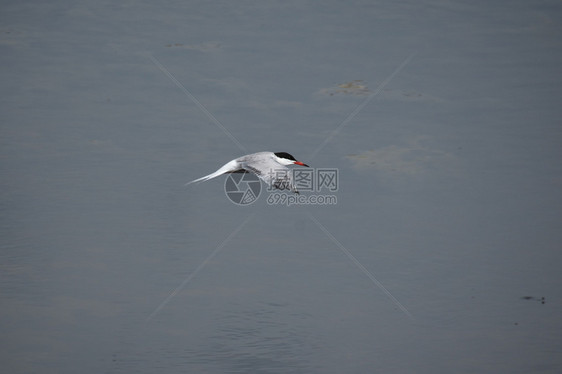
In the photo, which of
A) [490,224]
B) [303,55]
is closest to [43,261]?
[490,224]

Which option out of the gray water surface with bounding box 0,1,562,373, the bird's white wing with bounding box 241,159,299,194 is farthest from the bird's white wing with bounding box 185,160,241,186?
the gray water surface with bounding box 0,1,562,373

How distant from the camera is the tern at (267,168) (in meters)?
7.34

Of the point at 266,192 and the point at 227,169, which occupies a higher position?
the point at 227,169

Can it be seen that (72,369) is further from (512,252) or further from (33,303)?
(512,252)

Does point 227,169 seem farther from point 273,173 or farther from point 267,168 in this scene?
point 273,173

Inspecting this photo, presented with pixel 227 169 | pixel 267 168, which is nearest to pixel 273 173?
pixel 267 168

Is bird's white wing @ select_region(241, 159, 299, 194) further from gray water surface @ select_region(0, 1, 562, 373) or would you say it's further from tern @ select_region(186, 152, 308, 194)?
gray water surface @ select_region(0, 1, 562, 373)

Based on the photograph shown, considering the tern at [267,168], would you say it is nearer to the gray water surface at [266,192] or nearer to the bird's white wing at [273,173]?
the bird's white wing at [273,173]

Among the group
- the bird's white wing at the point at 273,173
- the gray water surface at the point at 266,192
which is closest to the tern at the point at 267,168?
the bird's white wing at the point at 273,173

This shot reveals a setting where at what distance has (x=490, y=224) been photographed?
303 inches

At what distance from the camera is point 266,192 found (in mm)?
8359

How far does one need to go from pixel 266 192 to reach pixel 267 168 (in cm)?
82

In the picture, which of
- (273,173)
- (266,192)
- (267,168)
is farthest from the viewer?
(266,192)

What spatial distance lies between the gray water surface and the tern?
35 cm
